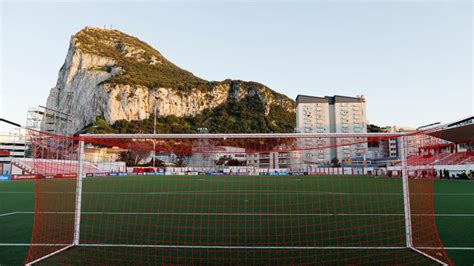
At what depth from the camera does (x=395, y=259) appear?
479 centimetres

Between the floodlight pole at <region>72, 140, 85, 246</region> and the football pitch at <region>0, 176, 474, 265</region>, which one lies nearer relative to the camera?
the football pitch at <region>0, 176, 474, 265</region>

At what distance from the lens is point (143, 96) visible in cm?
11575

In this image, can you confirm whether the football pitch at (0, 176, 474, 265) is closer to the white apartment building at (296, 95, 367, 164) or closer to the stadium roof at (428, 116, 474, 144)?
the stadium roof at (428, 116, 474, 144)

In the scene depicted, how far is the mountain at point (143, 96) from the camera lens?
11000 centimetres

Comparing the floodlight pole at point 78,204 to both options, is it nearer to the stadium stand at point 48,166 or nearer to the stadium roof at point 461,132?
the stadium stand at point 48,166

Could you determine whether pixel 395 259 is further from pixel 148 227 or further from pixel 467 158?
pixel 467 158

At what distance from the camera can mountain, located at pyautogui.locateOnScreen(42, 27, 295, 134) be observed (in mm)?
110000

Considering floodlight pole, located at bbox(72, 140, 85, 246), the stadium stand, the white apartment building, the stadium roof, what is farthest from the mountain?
floodlight pole, located at bbox(72, 140, 85, 246)

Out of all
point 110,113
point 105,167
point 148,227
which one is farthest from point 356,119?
point 148,227

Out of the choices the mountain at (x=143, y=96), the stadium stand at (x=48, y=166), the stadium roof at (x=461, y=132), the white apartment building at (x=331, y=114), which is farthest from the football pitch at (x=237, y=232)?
the mountain at (x=143, y=96)

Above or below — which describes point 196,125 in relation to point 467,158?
above

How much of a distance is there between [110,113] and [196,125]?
1295 inches

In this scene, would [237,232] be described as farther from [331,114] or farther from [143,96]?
[143,96]

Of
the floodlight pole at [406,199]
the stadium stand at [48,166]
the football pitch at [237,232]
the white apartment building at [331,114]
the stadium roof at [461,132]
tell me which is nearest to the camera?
the football pitch at [237,232]
